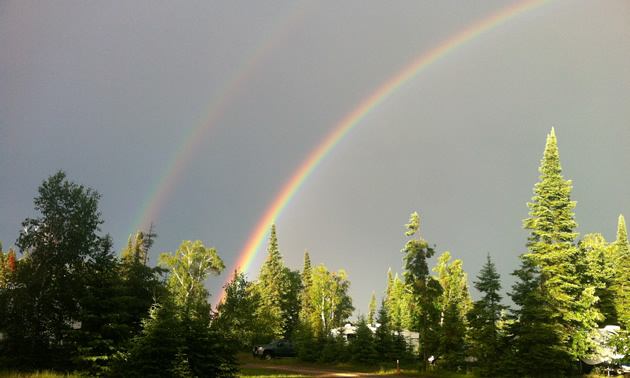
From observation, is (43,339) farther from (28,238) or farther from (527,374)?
(527,374)

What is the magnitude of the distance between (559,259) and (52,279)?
3444 centimetres

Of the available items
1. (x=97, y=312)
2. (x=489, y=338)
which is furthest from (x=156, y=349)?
(x=489, y=338)

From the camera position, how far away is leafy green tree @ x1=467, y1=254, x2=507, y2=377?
3356 centimetres

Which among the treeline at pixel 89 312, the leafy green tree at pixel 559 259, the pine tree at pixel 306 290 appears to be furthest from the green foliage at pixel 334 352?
the pine tree at pixel 306 290

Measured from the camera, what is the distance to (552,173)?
3538cm

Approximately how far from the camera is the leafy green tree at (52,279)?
2473 cm

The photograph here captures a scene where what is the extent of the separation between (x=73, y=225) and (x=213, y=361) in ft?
44.2

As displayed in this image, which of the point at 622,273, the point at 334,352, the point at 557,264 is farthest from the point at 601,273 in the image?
the point at 334,352

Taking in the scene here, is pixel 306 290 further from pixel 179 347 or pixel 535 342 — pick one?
pixel 179 347

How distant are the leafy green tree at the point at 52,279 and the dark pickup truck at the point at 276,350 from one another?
2337 cm

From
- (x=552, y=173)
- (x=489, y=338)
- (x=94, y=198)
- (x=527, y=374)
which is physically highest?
(x=552, y=173)

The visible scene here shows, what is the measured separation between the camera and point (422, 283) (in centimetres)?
3812

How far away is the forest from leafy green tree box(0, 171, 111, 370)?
2.5 inches

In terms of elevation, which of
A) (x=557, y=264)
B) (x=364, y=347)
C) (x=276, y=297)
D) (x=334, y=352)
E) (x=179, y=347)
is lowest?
(x=334, y=352)
